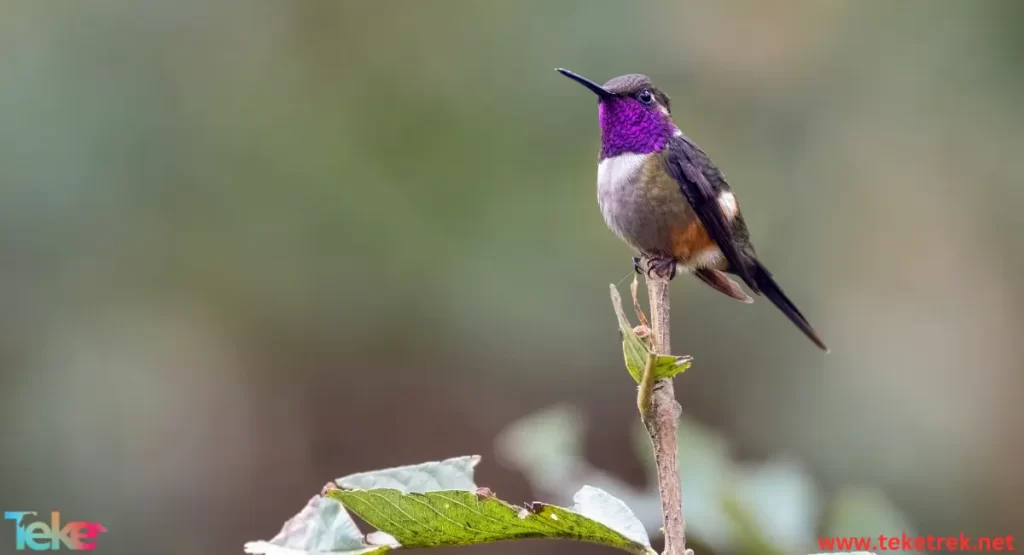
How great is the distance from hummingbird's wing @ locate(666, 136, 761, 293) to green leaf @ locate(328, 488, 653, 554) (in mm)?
1689

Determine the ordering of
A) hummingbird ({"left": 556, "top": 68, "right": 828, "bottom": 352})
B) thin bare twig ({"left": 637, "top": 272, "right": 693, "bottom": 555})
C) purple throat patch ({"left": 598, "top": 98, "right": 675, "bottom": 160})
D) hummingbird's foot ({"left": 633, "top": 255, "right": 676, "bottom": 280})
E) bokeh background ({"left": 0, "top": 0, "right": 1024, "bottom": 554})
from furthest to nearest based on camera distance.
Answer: bokeh background ({"left": 0, "top": 0, "right": 1024, "bottom": 554}) → purple throat patch ({"left": 598, "top": 98, "right": 675, "bottom": 160}) → hummingbird ({"left": 556, "top": 68, "right": 828, "bottom": 352}) → hummingbird's foot ({"left": 633, "top": 255, "right": 676, "bottom": 280}) → thin bare twig ({"left": 637, "top": 272, "right": 693, "bottom": 555})

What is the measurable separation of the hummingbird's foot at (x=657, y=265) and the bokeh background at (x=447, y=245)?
7.63 feet

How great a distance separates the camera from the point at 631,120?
2850 millimetres

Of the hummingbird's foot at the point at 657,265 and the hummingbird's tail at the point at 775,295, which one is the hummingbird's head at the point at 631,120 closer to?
the hummingbird's foot at the point at 657,265

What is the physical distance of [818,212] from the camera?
5.51 metres

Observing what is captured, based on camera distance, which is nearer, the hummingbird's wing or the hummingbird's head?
the hummingbird's wing

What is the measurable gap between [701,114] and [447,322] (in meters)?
1.99

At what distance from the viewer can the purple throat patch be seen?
2807 mm

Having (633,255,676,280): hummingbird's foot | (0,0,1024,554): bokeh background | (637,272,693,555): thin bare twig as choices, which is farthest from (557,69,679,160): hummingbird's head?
(0,0,1024,554): bokeh background

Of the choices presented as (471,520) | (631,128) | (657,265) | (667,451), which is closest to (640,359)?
(667,451)

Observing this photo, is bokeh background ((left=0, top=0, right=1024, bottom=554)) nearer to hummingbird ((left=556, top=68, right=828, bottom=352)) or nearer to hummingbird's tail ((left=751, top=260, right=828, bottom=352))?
hummingbird's tail ((left=751, top=260, right=828, bottom=352))

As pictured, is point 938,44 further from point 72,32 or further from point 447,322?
point 72,32

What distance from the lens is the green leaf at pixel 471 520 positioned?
99 cm

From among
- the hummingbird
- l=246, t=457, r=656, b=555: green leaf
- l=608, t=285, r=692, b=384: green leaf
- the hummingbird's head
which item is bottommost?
l=246, t=457, r=656, b=555: green leaf
